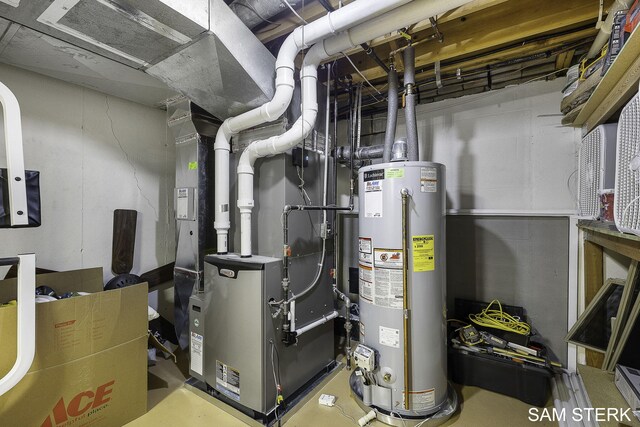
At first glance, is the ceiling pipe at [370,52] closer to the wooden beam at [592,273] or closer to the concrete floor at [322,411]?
the wooden beam at [592,273]

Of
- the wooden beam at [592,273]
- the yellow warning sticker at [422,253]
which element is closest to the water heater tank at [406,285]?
the yellow warning sticker at [422,253]

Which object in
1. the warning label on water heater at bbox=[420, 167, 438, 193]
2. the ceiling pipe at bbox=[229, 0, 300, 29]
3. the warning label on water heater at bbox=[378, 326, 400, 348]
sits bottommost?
the warning label on water heater at bbox=[378, 326, 400, 348]

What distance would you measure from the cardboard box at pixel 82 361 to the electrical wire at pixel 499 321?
100 inches

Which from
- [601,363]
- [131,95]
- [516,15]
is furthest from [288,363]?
[131,95]

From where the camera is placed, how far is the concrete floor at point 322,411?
5.77ft

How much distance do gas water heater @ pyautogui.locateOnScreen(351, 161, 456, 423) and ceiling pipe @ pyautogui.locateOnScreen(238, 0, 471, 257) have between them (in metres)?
0.55

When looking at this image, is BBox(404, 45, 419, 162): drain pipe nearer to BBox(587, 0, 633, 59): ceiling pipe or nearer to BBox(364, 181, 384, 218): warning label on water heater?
BBox(364, 181, 384, 218): warning label on water heater

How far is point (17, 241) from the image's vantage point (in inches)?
87.4

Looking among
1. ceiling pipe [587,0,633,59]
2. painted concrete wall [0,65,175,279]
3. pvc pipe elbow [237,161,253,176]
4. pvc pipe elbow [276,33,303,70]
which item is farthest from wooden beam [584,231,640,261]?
painted concrete wall [0,65,175,279]

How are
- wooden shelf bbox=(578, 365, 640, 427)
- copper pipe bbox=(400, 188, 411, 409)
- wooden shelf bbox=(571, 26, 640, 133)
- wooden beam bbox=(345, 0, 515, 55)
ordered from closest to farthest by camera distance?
wooden shelf bbox=(571, 26, 640, 133)
wooden shelf bbox=(578, 365, 640, 427)
wooden beam bbox=(345, 0, 515, 55)
copper pipe bbox=(400, 188, 411, 409)

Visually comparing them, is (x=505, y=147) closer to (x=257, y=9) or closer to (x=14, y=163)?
(x=257, y=9)

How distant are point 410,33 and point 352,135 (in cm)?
93

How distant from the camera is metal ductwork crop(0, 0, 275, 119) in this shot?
4.42 ft

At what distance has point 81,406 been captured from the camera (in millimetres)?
1636
